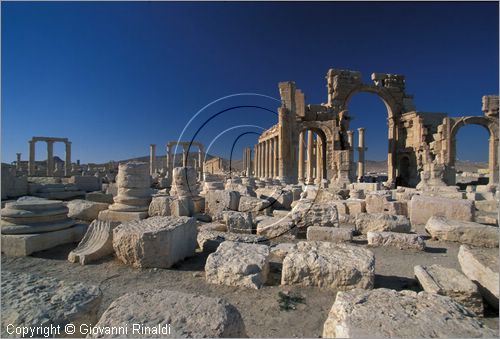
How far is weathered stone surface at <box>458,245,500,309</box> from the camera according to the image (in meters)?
2.84

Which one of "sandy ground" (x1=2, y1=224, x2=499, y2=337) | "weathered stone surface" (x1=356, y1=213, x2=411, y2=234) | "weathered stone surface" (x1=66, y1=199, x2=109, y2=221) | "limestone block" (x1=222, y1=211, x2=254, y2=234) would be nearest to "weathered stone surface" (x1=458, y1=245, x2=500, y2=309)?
"sandy ground" (x1=2, y1=224, x2=499, y2=337)

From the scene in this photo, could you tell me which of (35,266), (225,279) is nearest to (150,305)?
(225,279)

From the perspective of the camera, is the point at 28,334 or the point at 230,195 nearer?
the point at 28,334

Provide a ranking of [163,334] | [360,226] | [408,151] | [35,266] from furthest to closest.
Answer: [408,151] → [360,226] → [35,266] → [163,334]

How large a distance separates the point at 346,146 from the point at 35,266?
63.3 ft

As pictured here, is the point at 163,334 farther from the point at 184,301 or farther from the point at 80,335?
the point at 80,335

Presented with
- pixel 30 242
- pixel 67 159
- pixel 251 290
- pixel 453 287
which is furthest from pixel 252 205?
pixel 67 159

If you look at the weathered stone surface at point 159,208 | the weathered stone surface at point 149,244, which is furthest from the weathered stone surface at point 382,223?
the weathered stone surface at point 159,208

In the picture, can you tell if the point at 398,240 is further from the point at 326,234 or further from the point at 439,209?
the point at 439,209

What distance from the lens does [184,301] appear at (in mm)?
1919

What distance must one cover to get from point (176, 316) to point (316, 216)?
4680mm

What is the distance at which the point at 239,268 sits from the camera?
334 centimetres

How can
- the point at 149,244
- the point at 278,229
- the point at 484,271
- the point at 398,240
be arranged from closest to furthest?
the point at 484,271
the point at 149,244
the point at 398,240
the point at 278,229

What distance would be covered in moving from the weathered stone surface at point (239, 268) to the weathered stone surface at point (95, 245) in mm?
2093
